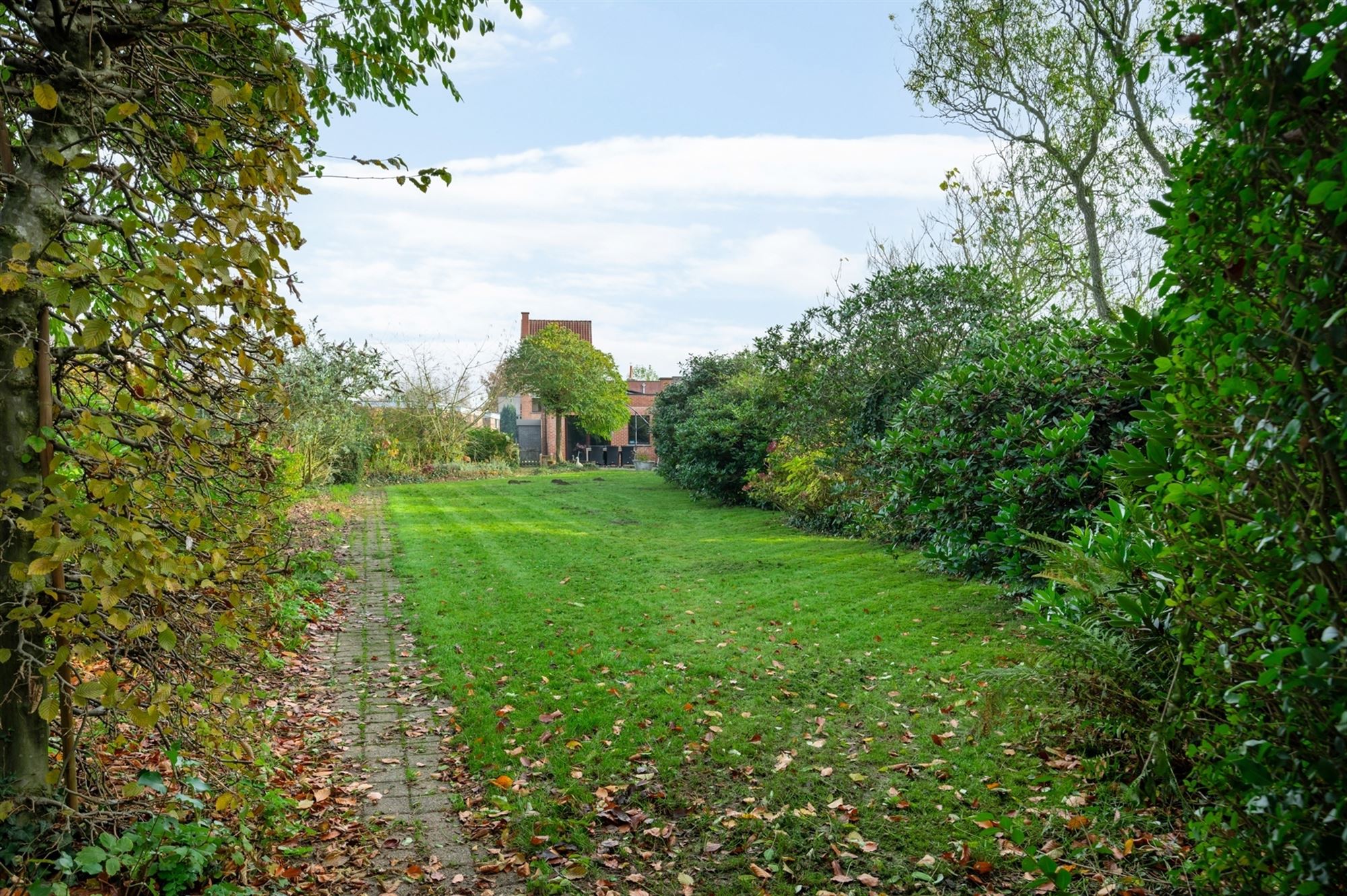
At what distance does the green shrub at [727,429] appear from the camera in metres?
18.2

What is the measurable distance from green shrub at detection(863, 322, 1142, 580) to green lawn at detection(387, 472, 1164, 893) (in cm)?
88

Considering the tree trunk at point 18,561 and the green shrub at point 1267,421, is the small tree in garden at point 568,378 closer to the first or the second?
the tree trunk at point 18,561

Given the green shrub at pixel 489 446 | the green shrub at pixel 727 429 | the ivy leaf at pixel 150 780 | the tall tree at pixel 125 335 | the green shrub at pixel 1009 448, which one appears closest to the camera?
the tall tree at pixel 125 335

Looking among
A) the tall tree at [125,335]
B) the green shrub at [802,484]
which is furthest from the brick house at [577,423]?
the tall tree at [125,335]

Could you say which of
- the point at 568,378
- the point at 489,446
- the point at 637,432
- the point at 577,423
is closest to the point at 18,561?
the point at 489,446

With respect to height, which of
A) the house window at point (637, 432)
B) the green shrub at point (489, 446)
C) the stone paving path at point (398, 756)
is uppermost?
the house window at point (637, 432)

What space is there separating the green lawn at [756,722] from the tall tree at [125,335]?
209 centimetres

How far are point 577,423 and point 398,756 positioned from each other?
3198cm

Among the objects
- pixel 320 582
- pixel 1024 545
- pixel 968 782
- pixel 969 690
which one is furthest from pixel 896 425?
pixel 320 582

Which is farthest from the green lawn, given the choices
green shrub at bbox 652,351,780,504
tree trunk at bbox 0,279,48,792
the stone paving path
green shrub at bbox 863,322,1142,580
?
green shrub at bbox 652,351,780,504

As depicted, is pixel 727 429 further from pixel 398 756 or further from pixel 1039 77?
pixel 398 756

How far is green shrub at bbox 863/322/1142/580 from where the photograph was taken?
20.7ft

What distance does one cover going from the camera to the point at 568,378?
3394cm

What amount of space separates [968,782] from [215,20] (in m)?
4.91
